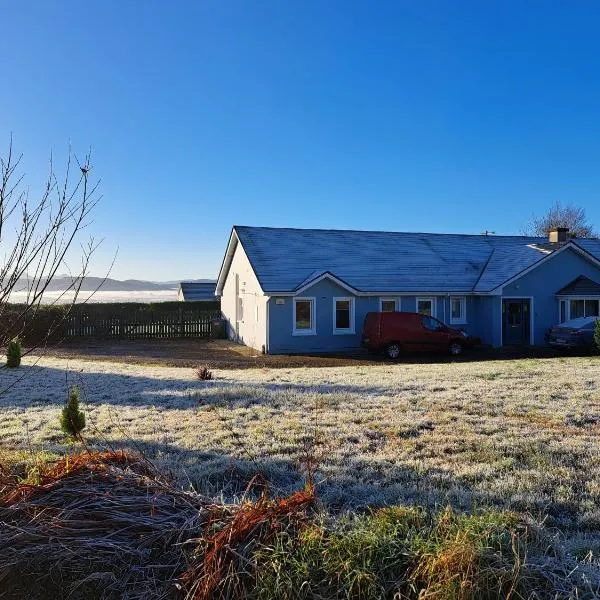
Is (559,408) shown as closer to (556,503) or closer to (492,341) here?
(556,503)

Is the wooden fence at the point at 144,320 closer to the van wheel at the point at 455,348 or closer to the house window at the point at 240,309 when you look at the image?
the house window at the point at 240,309

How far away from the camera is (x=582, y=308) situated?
86.9 ft

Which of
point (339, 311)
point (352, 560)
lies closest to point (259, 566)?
point (352, 560)

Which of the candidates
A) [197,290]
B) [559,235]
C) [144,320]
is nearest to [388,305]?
[559,235]

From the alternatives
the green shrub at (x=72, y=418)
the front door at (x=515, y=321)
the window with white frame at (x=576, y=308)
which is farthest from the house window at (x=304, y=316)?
the green shrub at (x=72, y=418)

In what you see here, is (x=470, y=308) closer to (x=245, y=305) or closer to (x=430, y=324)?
(x=430, y=324)

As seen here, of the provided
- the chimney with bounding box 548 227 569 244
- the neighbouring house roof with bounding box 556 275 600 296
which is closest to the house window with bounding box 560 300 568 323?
the neighbouring house roof with bounding box 556 275 600 296

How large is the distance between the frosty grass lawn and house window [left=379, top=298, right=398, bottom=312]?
11609mm

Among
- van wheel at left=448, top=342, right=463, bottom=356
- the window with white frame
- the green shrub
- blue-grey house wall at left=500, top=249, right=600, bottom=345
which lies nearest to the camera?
the green shrub

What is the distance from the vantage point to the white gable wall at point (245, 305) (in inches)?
915

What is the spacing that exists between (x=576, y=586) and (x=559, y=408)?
19.4 feet

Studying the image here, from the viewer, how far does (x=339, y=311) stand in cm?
2369

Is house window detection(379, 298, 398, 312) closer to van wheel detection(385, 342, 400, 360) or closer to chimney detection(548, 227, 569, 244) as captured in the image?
→ van wheel detection(385, 342, 400, 360)

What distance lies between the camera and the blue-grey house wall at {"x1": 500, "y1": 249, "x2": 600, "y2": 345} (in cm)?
2583
